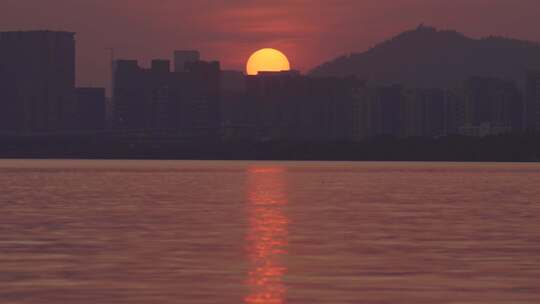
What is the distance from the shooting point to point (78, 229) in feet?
180

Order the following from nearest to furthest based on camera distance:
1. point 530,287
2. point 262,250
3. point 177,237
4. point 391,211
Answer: point 530,287, point 262,250, point 177,237, point 391,211

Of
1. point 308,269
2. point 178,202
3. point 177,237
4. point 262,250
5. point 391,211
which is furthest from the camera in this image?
point 178,202

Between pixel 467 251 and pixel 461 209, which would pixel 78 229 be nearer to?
pixel 467 251

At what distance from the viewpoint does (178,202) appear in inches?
3253

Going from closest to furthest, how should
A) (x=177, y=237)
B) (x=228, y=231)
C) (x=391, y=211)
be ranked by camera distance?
1. (x=177, y=237)
2. (x=228, y=231)
3. (x=391, y=211)

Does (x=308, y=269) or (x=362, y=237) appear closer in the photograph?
(x=308, y=269)

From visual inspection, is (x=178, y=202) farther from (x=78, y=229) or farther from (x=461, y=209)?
(x=78, y=229)

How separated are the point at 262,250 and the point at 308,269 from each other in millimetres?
6904

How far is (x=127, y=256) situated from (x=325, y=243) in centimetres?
824

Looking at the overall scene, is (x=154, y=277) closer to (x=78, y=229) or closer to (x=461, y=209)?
(x=78, y=229)

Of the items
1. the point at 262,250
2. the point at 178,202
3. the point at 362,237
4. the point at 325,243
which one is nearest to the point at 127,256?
the point at 262,250

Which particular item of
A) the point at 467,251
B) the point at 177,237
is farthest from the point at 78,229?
the point at 467,251

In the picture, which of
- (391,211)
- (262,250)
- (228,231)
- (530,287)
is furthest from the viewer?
(391,211)

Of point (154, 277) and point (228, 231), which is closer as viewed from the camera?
point (154, 277)
